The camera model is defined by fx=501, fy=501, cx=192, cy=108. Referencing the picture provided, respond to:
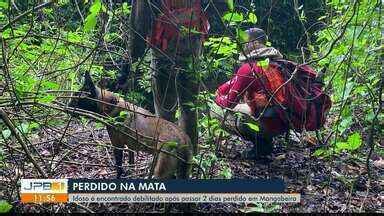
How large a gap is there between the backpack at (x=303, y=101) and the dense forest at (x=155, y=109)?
0.68 feet

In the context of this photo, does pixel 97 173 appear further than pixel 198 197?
Yes

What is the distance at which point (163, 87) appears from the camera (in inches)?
162

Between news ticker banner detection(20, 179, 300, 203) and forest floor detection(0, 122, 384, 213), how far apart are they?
9 centimetres

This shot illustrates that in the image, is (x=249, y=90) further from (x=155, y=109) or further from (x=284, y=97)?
(x=155, y=109)

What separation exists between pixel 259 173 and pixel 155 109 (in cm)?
116

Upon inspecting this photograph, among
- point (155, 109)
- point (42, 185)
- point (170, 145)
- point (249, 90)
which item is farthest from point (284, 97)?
point (42, 185)

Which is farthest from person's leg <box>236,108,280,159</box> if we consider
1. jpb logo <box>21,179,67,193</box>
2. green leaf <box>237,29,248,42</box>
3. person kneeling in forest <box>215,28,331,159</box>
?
jpb logo <box>21,179,67,193</box>

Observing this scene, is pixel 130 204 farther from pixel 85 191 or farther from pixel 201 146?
pixel 201 146

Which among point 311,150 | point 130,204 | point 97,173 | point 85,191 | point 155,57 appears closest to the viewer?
point 85,191

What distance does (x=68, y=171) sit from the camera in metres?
4.20

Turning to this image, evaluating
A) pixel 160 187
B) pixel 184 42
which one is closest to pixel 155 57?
pixel 184 42

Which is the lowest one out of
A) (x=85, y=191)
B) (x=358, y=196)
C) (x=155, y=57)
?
(x=358, y=196)

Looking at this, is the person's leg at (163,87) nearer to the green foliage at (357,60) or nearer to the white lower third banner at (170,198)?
the white lower third banner at (170,198)

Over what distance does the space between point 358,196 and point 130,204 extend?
1875 mm
